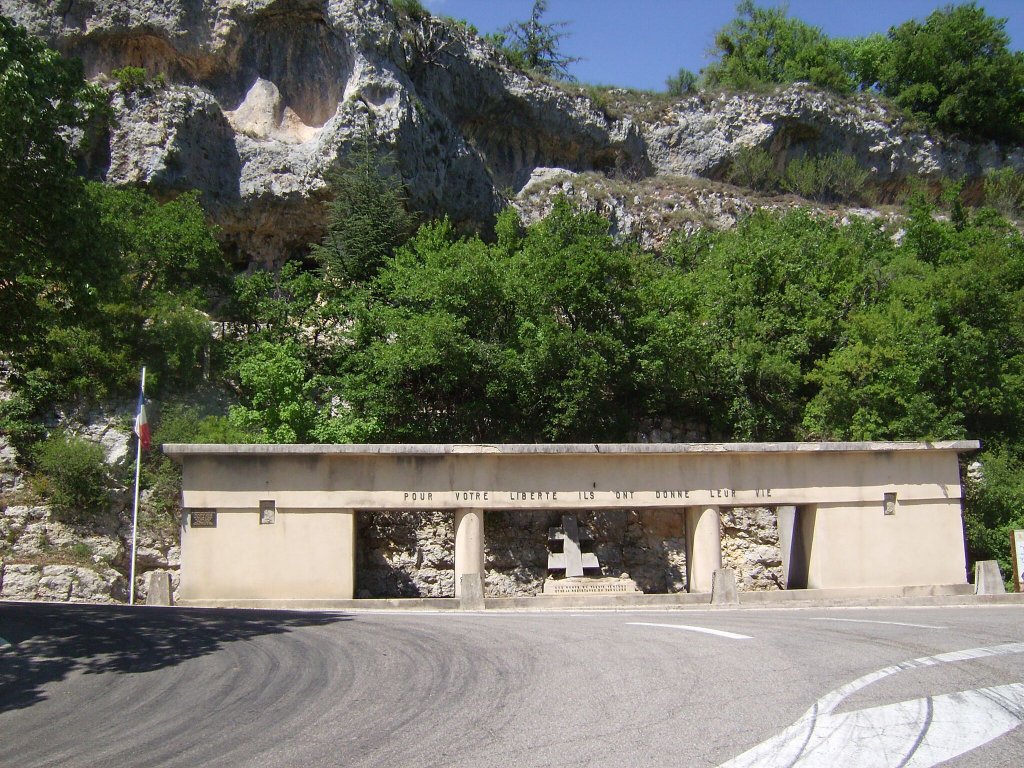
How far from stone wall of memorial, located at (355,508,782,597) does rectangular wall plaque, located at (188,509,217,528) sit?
6288 mm

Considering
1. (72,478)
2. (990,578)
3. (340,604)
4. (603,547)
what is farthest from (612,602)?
(72,478)

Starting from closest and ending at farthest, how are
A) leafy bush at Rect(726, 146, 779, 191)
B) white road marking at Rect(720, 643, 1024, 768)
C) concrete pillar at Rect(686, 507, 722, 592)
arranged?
1. white road marking at Rect(720, 643, 1024, 768)
2. concrete pillar at Rect(686, 507, 722, 592)
3. leafy bush at Rect(726, 146, 779, 191)

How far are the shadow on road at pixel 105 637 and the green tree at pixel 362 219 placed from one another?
21.9 metres

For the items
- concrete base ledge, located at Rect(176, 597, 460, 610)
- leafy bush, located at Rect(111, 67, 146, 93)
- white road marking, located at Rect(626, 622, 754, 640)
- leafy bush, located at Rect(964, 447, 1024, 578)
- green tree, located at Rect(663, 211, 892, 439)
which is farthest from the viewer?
leafy bush, located at Rect(111, 67, 146, 93)

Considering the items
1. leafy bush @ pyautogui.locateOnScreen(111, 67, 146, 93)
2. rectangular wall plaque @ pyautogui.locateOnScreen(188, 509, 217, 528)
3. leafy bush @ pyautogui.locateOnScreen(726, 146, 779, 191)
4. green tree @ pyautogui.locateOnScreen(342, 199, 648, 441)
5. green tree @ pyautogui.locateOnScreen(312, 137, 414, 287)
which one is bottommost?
rectangular wall plaque @ pyautogui.locateOnScreen(188, 509, 217, 528)

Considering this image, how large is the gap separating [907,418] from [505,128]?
3228 centimetres

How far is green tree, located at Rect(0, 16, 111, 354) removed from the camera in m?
13.4

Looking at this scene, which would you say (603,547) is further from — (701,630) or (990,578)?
(701,630)

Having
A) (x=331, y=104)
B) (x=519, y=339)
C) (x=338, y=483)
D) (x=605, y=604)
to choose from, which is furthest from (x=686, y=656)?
(x=331, y=104)

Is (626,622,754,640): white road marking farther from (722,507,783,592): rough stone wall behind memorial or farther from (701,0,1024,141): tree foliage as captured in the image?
(701,0,1024,141): tree foliage

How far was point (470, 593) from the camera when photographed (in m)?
18.2

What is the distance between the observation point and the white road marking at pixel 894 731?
5547 mm

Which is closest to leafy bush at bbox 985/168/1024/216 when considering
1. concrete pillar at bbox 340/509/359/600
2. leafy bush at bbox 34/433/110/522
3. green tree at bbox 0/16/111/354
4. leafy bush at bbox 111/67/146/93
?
leafy bush at bbox 111/67/146/93

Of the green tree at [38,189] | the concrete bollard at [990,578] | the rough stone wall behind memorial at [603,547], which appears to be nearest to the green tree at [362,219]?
the rough stone wall behind memorial at [603,547]
